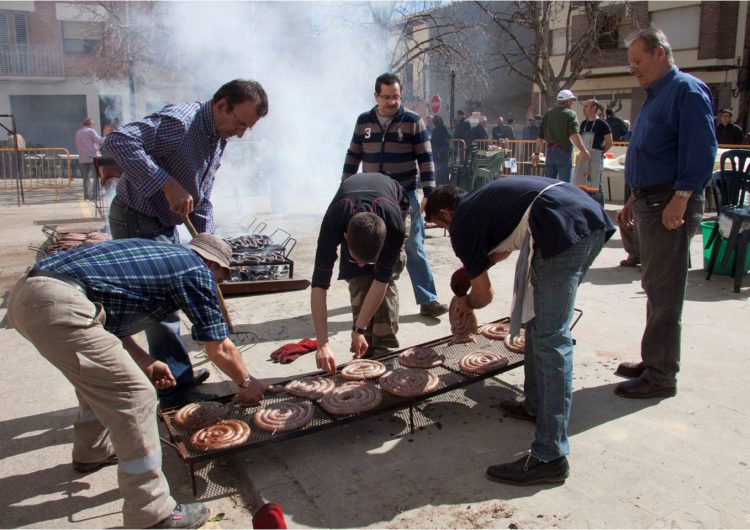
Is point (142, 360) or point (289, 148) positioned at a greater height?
point (289, 148)

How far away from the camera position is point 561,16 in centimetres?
2934

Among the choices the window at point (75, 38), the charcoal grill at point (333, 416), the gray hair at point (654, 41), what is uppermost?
the window at point (75, 38)

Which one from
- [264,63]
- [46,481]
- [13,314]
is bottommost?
[46,481]

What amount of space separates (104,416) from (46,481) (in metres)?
1.00

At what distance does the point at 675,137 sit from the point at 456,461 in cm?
233

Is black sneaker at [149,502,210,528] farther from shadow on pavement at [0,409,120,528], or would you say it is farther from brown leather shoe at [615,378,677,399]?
brown leather shoe at [615,378,677,399]

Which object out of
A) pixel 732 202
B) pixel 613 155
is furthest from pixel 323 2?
pixel 732 202

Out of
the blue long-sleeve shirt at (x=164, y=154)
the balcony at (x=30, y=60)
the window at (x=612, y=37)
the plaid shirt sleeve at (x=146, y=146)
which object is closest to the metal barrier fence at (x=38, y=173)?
the balcony at (x=30, y=60)

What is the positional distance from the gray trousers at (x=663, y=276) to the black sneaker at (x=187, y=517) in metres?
2.75

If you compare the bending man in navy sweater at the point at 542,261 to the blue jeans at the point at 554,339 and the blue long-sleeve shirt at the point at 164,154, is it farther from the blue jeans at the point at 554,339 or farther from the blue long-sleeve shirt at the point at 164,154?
the blue long-sleeve shirt at the point at 164,154

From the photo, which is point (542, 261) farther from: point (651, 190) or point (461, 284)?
point (651, 190)

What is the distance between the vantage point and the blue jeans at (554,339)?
280 cm

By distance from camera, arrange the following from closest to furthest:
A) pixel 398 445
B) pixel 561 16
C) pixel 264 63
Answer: pixel 398 445 < pixel 264 63 < pixel 561 16

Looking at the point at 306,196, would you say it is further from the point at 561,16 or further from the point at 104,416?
the point at 561,16
